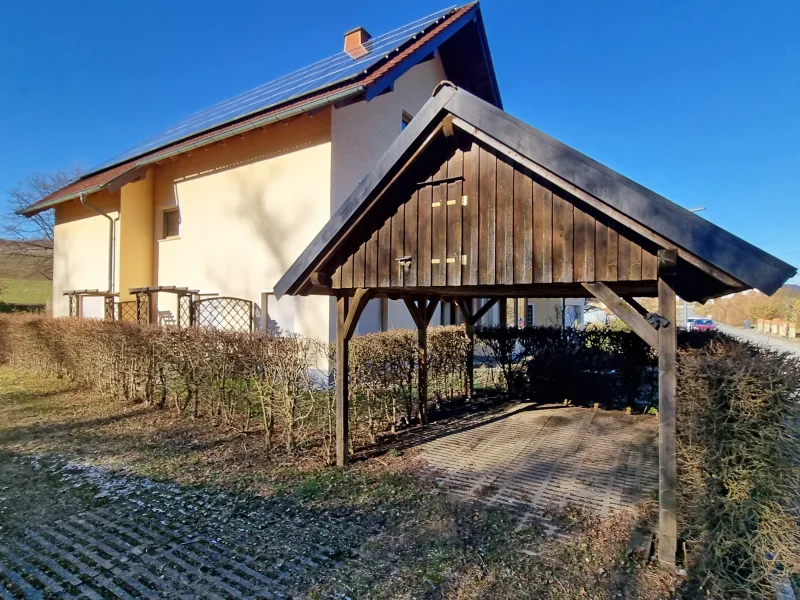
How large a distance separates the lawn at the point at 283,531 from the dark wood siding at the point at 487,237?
2.26 m

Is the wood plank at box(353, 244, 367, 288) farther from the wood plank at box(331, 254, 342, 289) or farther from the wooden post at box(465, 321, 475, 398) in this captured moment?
the wooden post at box(465, 321, 475, 398)

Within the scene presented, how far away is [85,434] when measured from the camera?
670 centimetres

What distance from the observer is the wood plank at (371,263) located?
16.7 feet

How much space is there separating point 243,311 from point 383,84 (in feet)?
21.0

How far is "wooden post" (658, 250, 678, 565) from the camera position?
3434 millimetres

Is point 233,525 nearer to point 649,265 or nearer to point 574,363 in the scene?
point 649,265

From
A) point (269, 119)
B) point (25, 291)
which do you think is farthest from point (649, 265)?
point (25, 291)

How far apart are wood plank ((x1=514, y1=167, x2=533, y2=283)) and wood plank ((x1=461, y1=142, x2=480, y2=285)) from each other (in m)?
0.42

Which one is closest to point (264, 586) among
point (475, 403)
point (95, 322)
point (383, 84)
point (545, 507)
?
point (545, 507)

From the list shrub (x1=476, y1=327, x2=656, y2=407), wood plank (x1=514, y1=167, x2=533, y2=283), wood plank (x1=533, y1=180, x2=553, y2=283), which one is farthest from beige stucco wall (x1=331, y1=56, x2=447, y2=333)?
wood plank (x1=533, y1=180, x2=553, y2=283)

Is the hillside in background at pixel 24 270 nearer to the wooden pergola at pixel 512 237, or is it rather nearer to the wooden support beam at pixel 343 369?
the wooden support beam at pixel 343 369

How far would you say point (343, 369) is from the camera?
5445mm

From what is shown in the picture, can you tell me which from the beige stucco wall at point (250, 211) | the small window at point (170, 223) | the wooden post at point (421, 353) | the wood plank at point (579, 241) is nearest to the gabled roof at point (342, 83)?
the beige stucco wall at point (250, 211)

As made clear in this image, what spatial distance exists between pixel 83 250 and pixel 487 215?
54.0 ft
